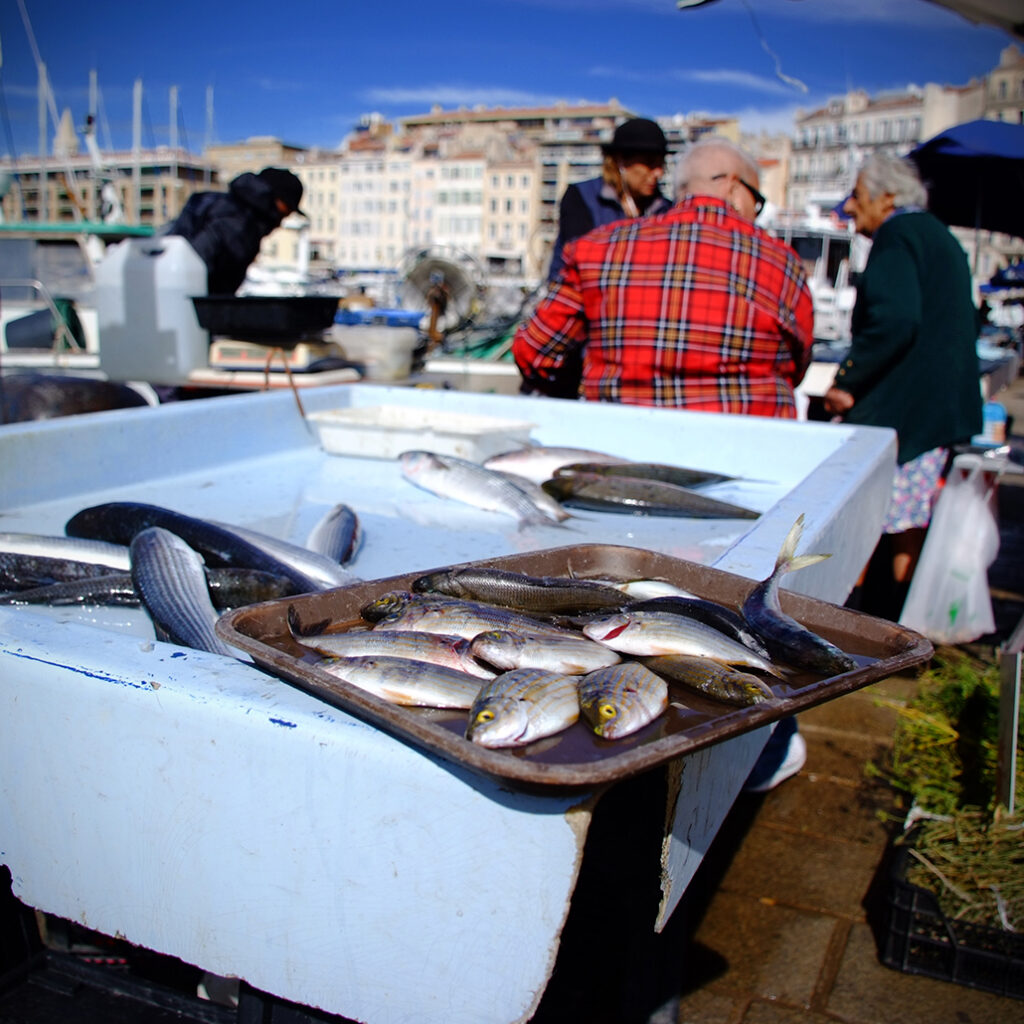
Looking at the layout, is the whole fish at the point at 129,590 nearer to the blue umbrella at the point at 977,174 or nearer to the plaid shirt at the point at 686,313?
the plaid shirt at the point at 686,313

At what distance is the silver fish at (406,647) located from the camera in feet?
4.02

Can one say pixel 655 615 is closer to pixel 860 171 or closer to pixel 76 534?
pixel 76 534

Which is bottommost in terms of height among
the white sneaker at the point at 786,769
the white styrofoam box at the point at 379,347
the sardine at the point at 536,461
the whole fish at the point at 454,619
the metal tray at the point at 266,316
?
the white sneaker at the point at 786,769

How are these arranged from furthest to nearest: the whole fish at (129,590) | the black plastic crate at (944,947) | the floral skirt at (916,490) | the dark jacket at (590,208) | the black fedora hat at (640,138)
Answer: the dark jacket at (590,208) → the black fedora hat at (640,138) → the floral skirt at (916,490) → the black plastic crate at (944,947) → the whole fish at (129,590)

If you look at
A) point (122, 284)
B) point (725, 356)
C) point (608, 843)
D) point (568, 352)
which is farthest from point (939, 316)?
point (122, 284)

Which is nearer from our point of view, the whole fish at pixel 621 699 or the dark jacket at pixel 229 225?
the whole fish at pixel 621 699

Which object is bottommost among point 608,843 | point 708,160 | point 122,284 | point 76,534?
point 608,843

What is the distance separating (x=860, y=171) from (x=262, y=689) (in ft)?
16.0

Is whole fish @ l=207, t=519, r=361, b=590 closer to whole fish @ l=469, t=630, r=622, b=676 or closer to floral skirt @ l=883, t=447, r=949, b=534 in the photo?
whole fish @ l=469, t=630, r=622, b=676

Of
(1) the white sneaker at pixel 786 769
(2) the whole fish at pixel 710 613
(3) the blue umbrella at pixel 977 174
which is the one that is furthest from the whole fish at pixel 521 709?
(3) the blue umbrella at pixel 977 174

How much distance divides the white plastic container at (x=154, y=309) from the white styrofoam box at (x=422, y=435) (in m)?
2.65

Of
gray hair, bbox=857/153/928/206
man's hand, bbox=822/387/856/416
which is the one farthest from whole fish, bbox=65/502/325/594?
gray hair, bbox=857/153/928/206

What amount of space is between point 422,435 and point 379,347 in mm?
4280

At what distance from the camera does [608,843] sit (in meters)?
1.57
